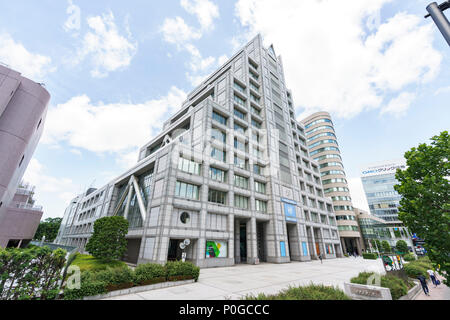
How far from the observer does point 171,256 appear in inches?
1085

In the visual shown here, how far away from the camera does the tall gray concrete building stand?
25953 millimetres

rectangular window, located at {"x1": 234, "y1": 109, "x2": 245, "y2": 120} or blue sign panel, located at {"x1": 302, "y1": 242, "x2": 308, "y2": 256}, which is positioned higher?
rectangular window, located at {"x1": 234, "y1": 109, "x2": 245, "y2": 120}

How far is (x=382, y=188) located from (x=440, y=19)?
12238cm

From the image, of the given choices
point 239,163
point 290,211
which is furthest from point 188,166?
point 290,211

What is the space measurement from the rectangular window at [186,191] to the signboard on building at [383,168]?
11348cm

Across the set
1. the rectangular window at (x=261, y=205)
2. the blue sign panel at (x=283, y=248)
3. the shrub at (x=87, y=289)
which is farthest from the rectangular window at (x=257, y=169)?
the shrub at (x=87, y=289)

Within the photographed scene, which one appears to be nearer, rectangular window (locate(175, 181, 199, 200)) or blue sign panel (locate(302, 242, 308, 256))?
rectangular window (locate(175, 181, 199, 200))

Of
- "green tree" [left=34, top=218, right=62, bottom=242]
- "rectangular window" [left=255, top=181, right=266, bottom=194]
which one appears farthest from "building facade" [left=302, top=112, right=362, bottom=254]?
"green tree" [left=34, top=218, right=62, bottom=242]

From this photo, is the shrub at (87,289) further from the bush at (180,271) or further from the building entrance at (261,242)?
the building entrance at (261,242)

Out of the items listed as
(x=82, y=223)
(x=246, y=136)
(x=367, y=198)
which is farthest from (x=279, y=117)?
(x=367, y=198)

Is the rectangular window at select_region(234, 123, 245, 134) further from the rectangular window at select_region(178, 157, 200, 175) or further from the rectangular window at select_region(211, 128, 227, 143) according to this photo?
the rectangular window at select_region(178, 157, 200, 175)

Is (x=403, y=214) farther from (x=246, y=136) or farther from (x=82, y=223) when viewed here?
(x=82, y=223)
